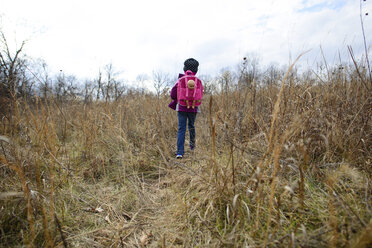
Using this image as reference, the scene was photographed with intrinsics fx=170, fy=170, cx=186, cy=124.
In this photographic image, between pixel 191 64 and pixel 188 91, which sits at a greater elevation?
pixel 191 64

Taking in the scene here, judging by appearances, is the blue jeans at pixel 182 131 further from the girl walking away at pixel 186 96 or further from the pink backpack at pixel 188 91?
the pink backpack at pixel 188 91

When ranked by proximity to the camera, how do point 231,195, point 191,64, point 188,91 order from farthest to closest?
point 191,64, point 188,91, point 231,195

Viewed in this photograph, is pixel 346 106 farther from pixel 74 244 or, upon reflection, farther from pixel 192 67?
pixel 74 244

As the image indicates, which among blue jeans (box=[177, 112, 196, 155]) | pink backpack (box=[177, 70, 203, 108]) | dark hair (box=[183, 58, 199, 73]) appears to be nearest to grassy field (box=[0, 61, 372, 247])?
blue jeans (box=[177, 112, 196, 155])

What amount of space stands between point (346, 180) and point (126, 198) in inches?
77.7

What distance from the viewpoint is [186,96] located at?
9.28ft

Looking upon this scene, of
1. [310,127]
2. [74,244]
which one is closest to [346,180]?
[310,127]

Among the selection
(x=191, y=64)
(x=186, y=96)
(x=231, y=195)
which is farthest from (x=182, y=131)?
(x=231, y=195)

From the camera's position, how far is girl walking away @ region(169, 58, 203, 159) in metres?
2.83

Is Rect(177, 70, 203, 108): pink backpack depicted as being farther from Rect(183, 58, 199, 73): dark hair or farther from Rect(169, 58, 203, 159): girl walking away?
Rect(183, 58, 199, 73): dark hair

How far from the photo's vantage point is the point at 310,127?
158 cm

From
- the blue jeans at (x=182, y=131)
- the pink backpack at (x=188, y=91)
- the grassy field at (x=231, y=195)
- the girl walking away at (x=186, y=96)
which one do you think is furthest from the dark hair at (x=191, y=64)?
the grassy field at (x=231, y=195)

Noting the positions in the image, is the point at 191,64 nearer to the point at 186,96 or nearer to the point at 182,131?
the point at 186,96

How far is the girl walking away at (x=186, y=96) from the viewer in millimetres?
2832
